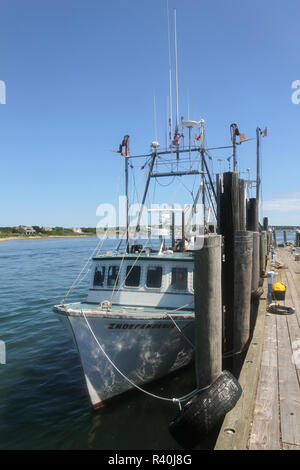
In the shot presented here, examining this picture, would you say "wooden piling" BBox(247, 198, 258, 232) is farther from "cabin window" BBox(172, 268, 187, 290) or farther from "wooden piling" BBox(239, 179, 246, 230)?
"wooden piling" BBox(239, 179, 246, 230)

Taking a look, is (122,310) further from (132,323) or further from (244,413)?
(244,413)

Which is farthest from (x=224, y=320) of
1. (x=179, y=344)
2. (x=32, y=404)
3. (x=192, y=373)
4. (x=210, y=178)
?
(x=210, y=178)

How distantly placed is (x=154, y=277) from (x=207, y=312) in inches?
159

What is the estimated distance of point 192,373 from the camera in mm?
9508

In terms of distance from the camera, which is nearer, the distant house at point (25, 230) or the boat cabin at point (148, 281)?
the boat cabin at point (148, 281)

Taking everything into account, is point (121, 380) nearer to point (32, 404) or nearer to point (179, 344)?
point (179, 344)

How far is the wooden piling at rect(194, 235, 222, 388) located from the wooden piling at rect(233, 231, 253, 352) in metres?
1.71

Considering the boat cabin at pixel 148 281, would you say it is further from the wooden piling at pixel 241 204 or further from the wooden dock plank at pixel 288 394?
the wooden dock plank at pixel 288 394

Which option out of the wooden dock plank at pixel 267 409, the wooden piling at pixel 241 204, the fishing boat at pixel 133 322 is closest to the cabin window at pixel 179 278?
the fishing boat at pixel 133 322

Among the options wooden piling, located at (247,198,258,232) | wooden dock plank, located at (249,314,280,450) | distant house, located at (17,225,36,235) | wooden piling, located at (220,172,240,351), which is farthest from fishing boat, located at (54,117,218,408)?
distant house, located at (17,225,36,235)

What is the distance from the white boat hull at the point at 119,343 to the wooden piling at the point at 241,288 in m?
1.31

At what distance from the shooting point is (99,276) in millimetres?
10164

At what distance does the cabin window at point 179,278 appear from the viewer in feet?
30.8
